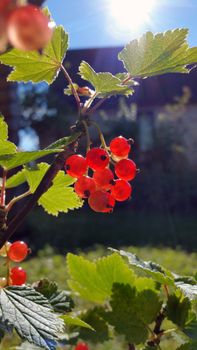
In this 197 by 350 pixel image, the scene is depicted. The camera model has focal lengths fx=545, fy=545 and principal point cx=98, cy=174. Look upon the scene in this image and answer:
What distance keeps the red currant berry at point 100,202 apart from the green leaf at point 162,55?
19 cm

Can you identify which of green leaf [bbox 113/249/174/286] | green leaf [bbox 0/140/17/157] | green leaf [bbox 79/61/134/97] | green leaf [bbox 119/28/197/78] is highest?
green leaf [bbox 119/28/197/78]

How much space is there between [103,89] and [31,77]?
0.58 ft

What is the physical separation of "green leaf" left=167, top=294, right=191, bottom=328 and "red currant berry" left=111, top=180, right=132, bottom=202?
9.6 inches

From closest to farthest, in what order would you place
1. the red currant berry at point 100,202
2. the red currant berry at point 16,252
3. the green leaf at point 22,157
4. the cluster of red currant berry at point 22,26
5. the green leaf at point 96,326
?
the cluster of red currant berry at point 22,26 → the green leaf at point 22,157 → the red currant berry at point 100,202 → the red currant berry at point 16,252 → the green leaf at point 96,326

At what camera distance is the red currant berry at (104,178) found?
30.6 inches

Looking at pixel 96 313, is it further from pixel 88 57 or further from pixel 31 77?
pixel 88 57

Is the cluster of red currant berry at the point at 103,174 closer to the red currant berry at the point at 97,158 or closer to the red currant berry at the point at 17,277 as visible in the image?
the red currant berry at the point at 97,158

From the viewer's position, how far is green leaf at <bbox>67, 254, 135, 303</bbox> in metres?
1.01

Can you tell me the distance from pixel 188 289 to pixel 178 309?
84 millimetres

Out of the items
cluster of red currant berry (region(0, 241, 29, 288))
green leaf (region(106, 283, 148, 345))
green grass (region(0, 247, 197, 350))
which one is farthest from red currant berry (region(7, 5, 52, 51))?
green grass (region(0, 247, 197, 350))

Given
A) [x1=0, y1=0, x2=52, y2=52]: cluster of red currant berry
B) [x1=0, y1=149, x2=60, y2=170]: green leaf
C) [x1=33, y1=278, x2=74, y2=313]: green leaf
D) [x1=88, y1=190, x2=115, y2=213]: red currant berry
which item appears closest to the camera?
[x1=0, y1=0, x2=52, y2=52]: cluster of red currant berry

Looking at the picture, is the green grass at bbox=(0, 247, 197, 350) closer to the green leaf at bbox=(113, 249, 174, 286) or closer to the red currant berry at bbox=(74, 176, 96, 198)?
the green leaf at bbox=(113, 249, 174, 286)

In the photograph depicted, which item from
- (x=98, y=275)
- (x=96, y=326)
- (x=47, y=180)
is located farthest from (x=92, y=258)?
(x=47, y=180)

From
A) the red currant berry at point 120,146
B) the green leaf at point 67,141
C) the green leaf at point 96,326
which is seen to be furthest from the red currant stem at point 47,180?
→ the green leaf at point 96,326
